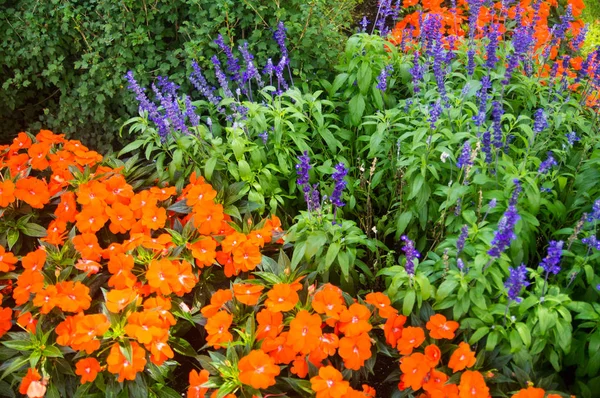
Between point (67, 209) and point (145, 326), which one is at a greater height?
point (67, 209)

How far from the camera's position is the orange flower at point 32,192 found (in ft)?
9.46

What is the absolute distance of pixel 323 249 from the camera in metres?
2.63

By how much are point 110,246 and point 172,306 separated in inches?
17.3

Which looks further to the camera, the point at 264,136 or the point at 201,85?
the point at 201,85

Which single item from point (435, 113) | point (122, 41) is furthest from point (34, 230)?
point (435, 113)

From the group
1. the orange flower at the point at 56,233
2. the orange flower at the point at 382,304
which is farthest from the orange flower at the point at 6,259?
the orange flower at the point at 382,304

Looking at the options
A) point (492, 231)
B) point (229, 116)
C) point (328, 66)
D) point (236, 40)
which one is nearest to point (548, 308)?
point (492, 231)

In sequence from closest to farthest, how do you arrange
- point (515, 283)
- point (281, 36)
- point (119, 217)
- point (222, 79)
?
point (515, 283)
point (119, 217)
point (222, 79)
point (281, 36)

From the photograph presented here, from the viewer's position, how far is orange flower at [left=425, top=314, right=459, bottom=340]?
227 centimetres

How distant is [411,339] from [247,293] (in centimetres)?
71

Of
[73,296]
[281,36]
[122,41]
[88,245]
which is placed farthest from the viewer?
[122,41]

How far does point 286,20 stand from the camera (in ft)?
11.3

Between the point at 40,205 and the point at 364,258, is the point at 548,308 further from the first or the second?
the point at 40,205

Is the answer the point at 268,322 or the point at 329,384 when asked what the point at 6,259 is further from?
the point at 329,384
